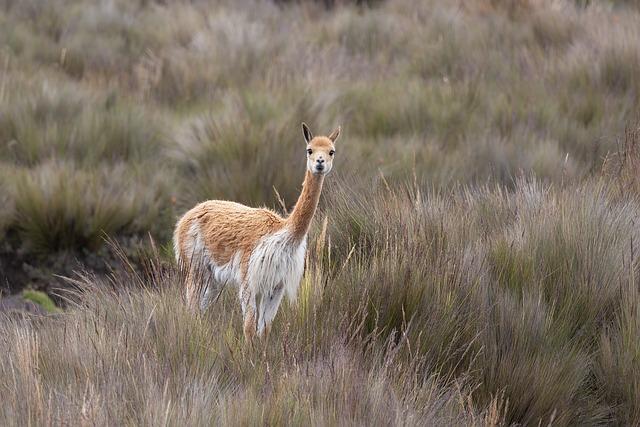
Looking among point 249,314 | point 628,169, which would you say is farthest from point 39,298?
point 628,169

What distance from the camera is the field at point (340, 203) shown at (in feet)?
12.1

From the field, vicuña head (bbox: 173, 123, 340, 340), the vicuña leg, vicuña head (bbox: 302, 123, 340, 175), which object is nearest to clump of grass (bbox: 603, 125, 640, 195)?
the field

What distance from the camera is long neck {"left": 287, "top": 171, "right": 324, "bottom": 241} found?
4.53m

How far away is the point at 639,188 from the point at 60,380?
3.88m

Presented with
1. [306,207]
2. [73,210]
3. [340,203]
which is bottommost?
[73,210]

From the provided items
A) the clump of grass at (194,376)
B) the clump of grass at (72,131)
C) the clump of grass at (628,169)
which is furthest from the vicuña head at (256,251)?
the clump of grass at (72,131)

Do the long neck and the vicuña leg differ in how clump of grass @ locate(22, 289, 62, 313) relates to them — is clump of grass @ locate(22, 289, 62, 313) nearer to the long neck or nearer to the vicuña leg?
the vicuña leg

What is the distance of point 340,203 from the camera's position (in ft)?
18.7

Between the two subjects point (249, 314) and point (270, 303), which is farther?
point (270, 303)

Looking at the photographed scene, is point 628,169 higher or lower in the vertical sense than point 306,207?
lower

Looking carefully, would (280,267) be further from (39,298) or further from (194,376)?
(39,298)

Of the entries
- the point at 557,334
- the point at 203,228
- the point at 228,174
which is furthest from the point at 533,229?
the point at 228,174

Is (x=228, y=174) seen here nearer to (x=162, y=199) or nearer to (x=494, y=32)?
(x=162, y=199)

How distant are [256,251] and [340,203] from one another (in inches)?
44.2
